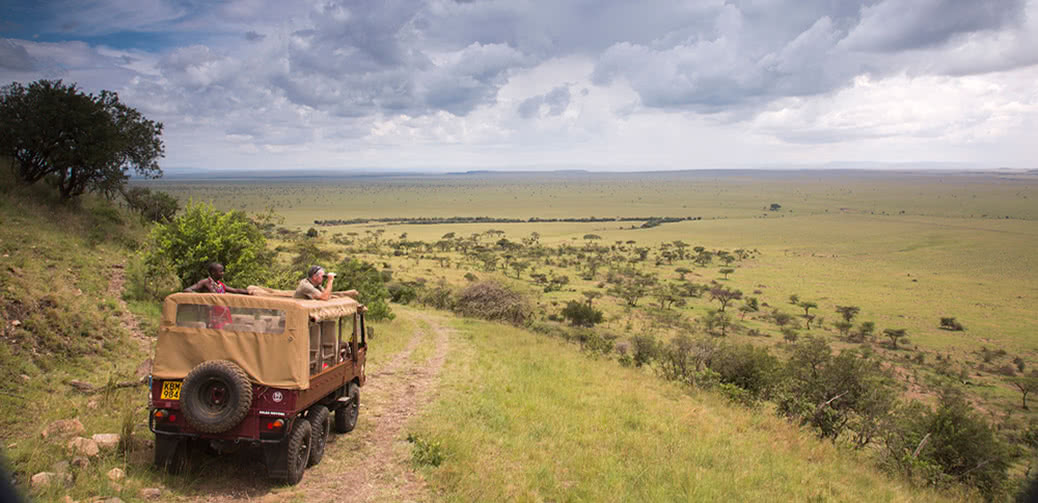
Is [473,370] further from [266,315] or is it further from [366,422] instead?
[266,315]

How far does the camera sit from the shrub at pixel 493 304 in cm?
3559

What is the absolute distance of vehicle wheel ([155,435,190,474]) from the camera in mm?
7191

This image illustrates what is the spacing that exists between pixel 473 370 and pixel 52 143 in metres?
18.9

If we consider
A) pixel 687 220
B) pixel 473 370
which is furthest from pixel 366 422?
pixel 687 220

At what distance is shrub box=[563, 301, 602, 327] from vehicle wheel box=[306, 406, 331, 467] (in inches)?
1333

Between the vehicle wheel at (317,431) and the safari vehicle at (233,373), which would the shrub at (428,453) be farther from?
the safari vehicle at (233,373)

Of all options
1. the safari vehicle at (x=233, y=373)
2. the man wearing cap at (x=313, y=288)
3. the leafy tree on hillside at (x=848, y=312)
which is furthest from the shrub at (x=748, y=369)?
the leafy tree on hillside at (x=848, y=312)

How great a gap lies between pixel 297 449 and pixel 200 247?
9.91 m

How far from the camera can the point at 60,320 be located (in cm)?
1229

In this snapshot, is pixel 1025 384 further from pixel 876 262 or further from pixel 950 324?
pixel 876 262

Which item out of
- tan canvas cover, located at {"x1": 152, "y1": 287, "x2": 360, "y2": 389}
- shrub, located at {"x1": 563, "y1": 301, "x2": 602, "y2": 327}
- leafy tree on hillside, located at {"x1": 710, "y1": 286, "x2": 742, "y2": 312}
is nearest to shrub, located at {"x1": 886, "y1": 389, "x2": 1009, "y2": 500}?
tan canvas cover, located at {"x1": 152, "y1": 287, "x2": 360, "y2": 389}

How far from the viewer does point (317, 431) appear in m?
8.22

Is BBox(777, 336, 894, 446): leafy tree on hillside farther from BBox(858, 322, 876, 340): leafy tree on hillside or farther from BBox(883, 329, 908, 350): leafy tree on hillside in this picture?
BBox(858, 322, 876, 340): leafy tree on hillside

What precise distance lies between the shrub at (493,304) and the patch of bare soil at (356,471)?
74.2 feet
